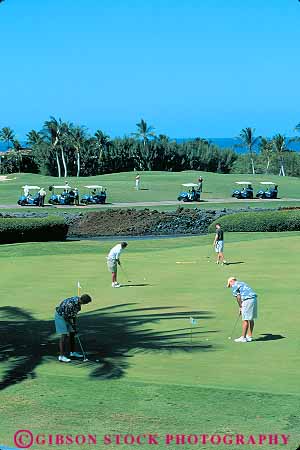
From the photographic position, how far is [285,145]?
107 m

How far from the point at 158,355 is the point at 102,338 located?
206 cm

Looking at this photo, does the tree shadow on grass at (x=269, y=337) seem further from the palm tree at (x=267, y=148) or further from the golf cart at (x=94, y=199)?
the palm tree at (x=267, y=148)

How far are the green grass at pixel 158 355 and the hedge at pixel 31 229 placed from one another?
12.4 metres

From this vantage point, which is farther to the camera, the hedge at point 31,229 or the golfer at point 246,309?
the hedge at point 31,229

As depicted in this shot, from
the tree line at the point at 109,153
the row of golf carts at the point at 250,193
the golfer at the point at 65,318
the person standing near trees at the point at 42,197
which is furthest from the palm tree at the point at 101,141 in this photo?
the golfer at the point at 65,318

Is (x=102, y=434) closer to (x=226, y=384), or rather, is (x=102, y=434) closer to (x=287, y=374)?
(x=226, y=384)

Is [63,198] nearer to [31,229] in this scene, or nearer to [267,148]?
[31,229]

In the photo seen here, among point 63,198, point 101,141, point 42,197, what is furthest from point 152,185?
point 101,141

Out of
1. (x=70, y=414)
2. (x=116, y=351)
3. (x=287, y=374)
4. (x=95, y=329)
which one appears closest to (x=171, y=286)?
(x=95, y=329)

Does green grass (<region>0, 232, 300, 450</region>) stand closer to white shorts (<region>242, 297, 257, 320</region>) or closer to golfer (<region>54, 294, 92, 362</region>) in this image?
golfer (<region>54, 294, 92, 362</region>)

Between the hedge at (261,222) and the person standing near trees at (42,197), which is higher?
the person standing near trees at (42,197)

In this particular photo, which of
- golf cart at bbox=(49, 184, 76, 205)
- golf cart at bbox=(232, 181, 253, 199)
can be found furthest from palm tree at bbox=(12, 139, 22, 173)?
golf cart at bbox=(232, 181, 253, 199)

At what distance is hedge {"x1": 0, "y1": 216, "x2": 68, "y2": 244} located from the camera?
4341cm

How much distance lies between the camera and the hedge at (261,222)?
152 feet
